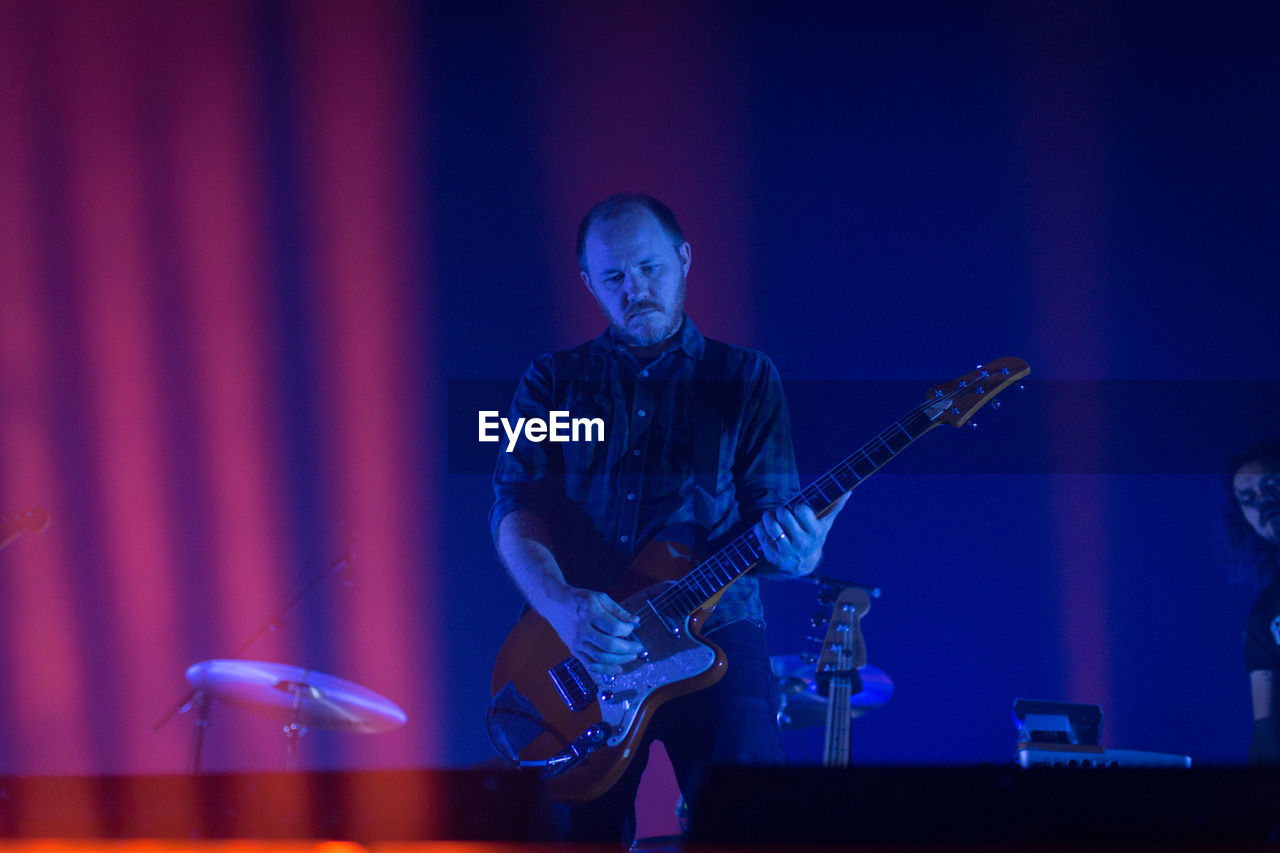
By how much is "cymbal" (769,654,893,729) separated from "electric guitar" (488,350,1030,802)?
0.21 m

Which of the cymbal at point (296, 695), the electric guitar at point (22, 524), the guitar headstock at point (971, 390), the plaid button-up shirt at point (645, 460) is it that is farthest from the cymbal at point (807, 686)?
the electric guitar at point (22, 524)

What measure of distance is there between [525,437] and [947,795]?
1.38 metres

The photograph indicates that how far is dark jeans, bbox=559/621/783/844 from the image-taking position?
2064 mm

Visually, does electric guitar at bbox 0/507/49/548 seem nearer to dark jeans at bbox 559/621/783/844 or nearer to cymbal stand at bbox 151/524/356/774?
cymbal stand at bbox 151/524/356/774

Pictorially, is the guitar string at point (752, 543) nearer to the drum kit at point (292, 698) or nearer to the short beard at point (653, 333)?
the short beard at point (653, 333)

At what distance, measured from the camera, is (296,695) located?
2102 millimetres

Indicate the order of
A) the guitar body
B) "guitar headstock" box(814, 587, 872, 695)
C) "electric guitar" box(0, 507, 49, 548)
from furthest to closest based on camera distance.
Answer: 1. "electric guitar" box(0, 507, 49, 548)
2. "guitar headstock" box(814, 587, 872, 695)
3. the guitar body

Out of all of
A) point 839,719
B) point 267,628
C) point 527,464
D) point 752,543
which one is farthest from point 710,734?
point 267,628

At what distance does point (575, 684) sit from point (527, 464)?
556 millimetres

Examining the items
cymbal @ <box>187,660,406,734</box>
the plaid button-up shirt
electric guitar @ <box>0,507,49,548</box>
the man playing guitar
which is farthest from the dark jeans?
electric guitar @ <box>0,507,49,548</box>

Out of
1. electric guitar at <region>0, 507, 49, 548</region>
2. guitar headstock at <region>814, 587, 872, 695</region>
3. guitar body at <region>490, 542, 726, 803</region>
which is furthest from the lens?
electric guitar at <region>0, 507, 49, 548</region>

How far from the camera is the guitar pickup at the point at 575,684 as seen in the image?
208 cm

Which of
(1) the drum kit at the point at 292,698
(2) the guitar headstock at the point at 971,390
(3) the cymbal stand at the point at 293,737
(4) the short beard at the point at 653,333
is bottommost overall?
(3) the cymbal stand at the point at 293,737

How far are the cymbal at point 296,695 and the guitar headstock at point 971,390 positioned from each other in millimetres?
1540
